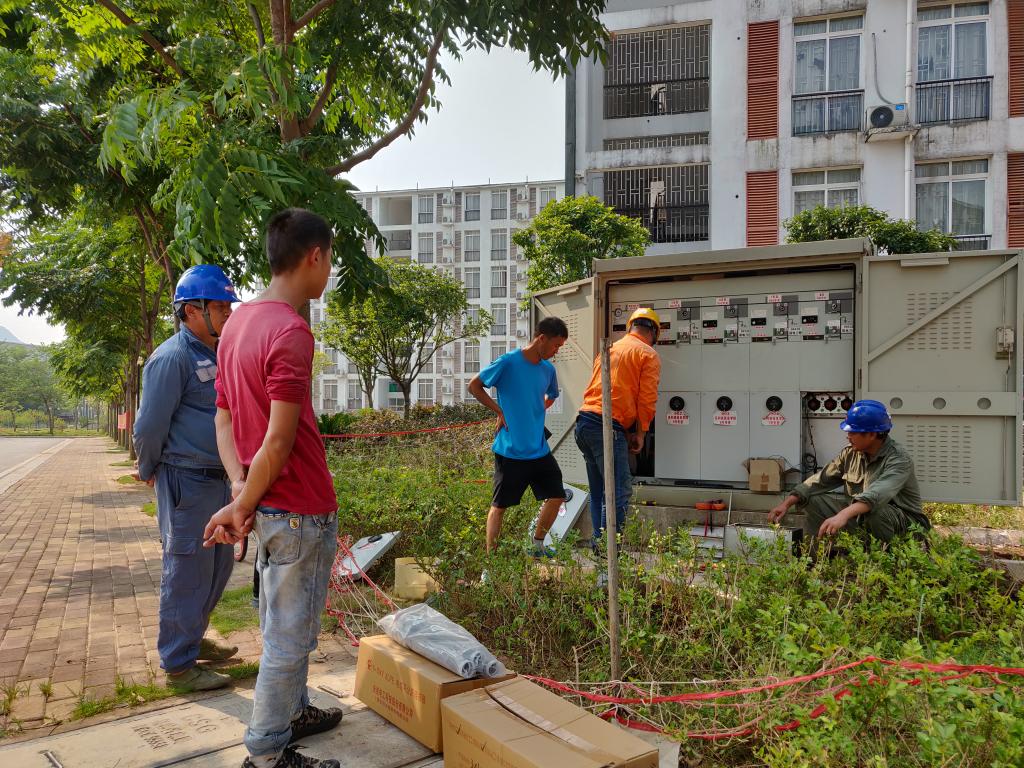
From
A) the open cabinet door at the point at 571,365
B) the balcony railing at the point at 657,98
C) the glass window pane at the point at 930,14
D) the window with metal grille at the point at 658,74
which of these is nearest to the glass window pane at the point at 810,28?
the glass window pane at the point at 930,14

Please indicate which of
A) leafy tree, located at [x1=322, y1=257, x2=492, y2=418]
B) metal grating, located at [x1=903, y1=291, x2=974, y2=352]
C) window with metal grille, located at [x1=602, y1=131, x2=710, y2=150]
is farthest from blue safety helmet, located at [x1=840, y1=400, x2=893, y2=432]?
leafy tree, located at [x1=322, y1=257, x2=492, y2=418]

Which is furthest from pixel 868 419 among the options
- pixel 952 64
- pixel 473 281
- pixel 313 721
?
pixel 473 281

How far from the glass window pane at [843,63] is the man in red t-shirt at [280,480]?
19326mm

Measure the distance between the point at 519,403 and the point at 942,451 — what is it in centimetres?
360

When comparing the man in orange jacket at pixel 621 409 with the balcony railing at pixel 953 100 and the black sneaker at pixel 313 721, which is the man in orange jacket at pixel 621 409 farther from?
the balcony railing at pixel 953 100

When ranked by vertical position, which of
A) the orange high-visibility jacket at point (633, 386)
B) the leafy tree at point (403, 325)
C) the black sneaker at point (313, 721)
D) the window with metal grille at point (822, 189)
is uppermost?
the window with metal grille at point (822, 189)

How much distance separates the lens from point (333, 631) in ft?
15.5

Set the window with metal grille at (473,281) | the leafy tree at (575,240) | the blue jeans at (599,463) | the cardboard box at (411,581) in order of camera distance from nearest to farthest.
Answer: the cardboard box at (411,581)
the blue jeans at (599,463)
the leafy tree at (575,240)
the window with metal grille at (473,281)

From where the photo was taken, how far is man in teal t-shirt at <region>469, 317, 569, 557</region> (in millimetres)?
5367

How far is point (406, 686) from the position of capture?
3.20 metres

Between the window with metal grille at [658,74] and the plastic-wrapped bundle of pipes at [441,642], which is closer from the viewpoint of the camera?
the plastic-wrapped bundle of pipes at [441,642]

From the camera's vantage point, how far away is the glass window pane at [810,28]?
18484mm

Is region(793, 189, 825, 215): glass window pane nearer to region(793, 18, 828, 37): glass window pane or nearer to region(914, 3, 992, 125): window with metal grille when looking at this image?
region(914, 3, 992, 125): window with metal grille

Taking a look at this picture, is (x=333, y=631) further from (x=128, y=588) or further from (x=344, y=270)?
(x=344, y=270)
